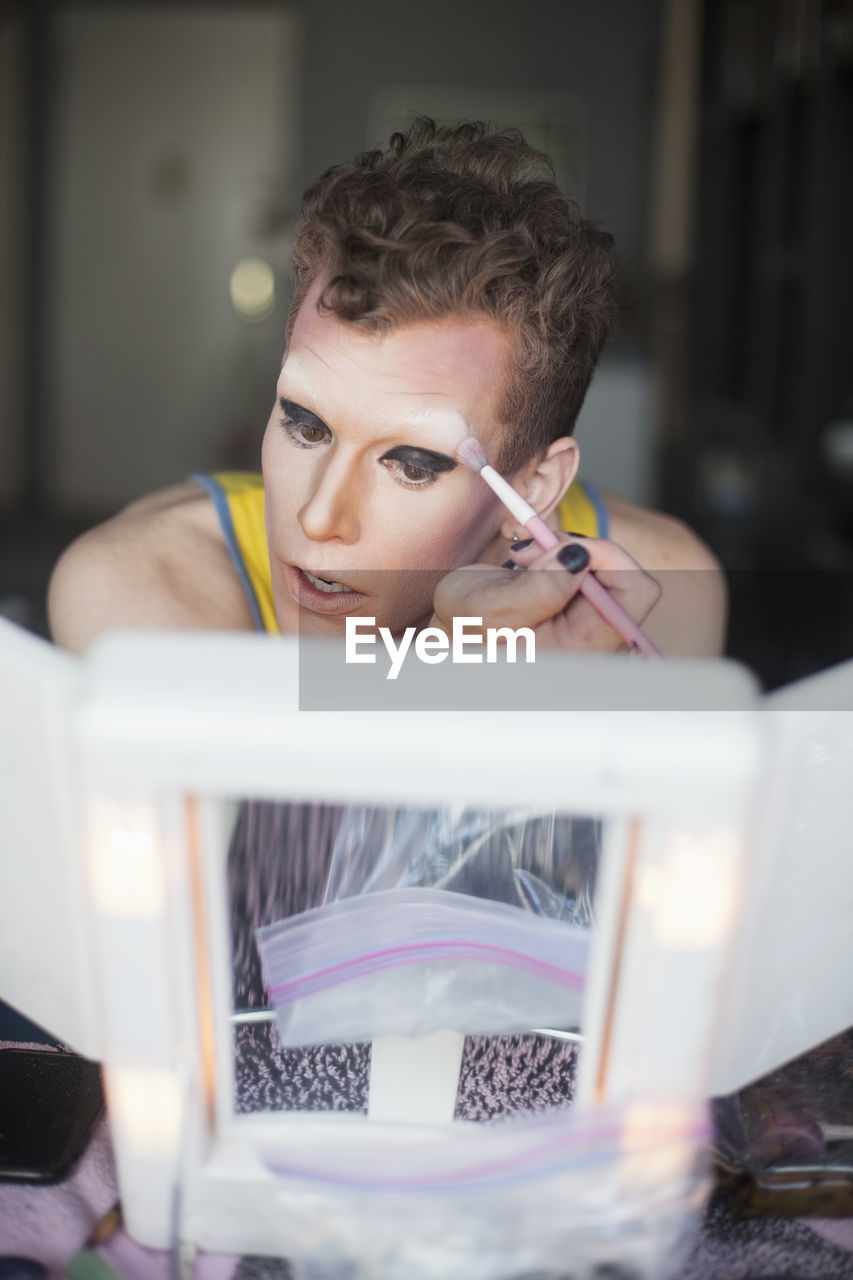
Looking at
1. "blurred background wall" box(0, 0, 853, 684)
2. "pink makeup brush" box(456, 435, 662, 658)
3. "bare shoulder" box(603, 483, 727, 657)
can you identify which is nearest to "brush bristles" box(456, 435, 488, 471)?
"pink makeup brush" box(456, 435, 662, 658)

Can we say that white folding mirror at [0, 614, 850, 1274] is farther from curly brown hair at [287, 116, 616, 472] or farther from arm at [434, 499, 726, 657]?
curly brown hair at [287, 116, 616, 472]

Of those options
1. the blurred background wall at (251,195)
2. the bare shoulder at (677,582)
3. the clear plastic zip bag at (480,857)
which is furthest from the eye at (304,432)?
the blurred background wall at (251,195)

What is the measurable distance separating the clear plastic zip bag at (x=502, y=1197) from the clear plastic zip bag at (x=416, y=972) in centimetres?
10

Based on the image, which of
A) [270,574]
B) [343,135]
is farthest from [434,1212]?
[343,135]

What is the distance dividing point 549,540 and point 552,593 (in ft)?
0.13

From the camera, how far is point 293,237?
83 cm

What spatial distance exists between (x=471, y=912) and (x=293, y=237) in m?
0.49

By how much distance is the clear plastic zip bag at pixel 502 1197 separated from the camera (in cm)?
43

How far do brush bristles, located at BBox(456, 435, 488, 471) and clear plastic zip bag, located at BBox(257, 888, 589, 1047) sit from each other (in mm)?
284

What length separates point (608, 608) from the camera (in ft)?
2.25

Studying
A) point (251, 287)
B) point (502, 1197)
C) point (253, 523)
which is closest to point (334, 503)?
point (253, 523)

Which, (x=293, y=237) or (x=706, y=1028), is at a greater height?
(x=293, y=237)

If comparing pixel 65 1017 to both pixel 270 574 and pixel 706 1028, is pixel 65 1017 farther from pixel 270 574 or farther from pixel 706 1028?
pixel 270 574

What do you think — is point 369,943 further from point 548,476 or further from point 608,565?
point 548,476
